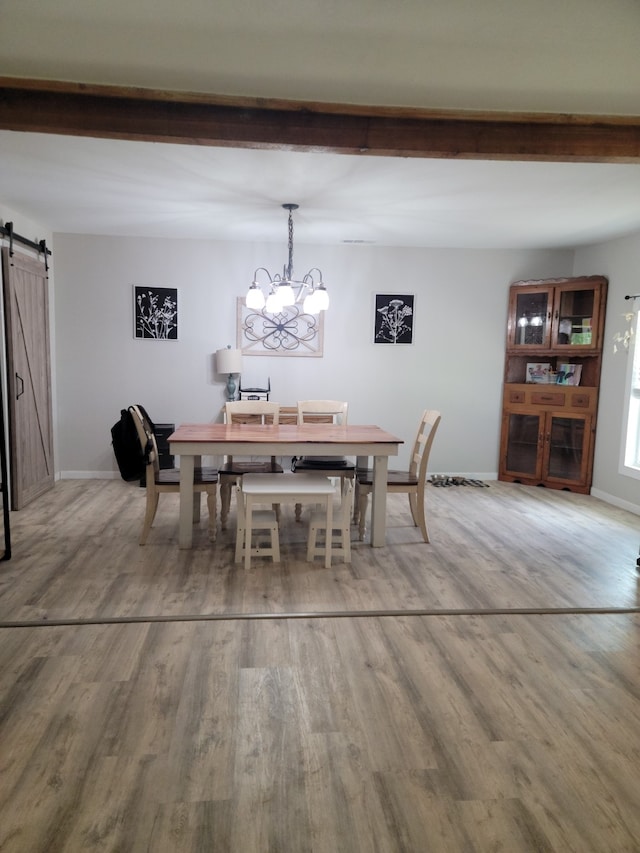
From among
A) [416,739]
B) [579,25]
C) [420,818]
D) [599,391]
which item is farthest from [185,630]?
[599,391]

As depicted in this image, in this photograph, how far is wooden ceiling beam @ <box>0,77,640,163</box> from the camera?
2.51 m

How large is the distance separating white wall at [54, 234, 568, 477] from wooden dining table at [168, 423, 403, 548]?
84.6 inches

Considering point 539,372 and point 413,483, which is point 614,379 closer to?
point 539,372

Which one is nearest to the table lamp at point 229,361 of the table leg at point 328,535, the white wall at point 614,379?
the table leg at point 328,535

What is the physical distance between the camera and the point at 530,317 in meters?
6.03

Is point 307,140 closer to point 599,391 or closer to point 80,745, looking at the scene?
point 80,745

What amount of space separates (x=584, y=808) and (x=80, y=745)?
5.26 feet

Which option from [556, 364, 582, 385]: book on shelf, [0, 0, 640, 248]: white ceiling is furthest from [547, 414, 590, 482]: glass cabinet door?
[0, 0, 640, 248]: white ceiling

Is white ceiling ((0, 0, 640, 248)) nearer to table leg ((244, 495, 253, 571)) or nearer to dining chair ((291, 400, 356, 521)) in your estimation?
dining chair ((291, 400, 356, 521))

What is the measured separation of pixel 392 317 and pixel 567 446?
2.25 metres

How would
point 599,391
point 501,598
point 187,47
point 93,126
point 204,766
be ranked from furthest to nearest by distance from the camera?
point 599,391 < point 501,598 < point 93,126 < point 187,47 < point 204,766

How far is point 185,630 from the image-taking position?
8.89 ft

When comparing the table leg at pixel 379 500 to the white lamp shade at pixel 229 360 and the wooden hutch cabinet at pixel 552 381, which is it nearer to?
the white lamp shade at pixel 229 360

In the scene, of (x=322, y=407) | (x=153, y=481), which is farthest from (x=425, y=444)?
(x=153, y=481)
